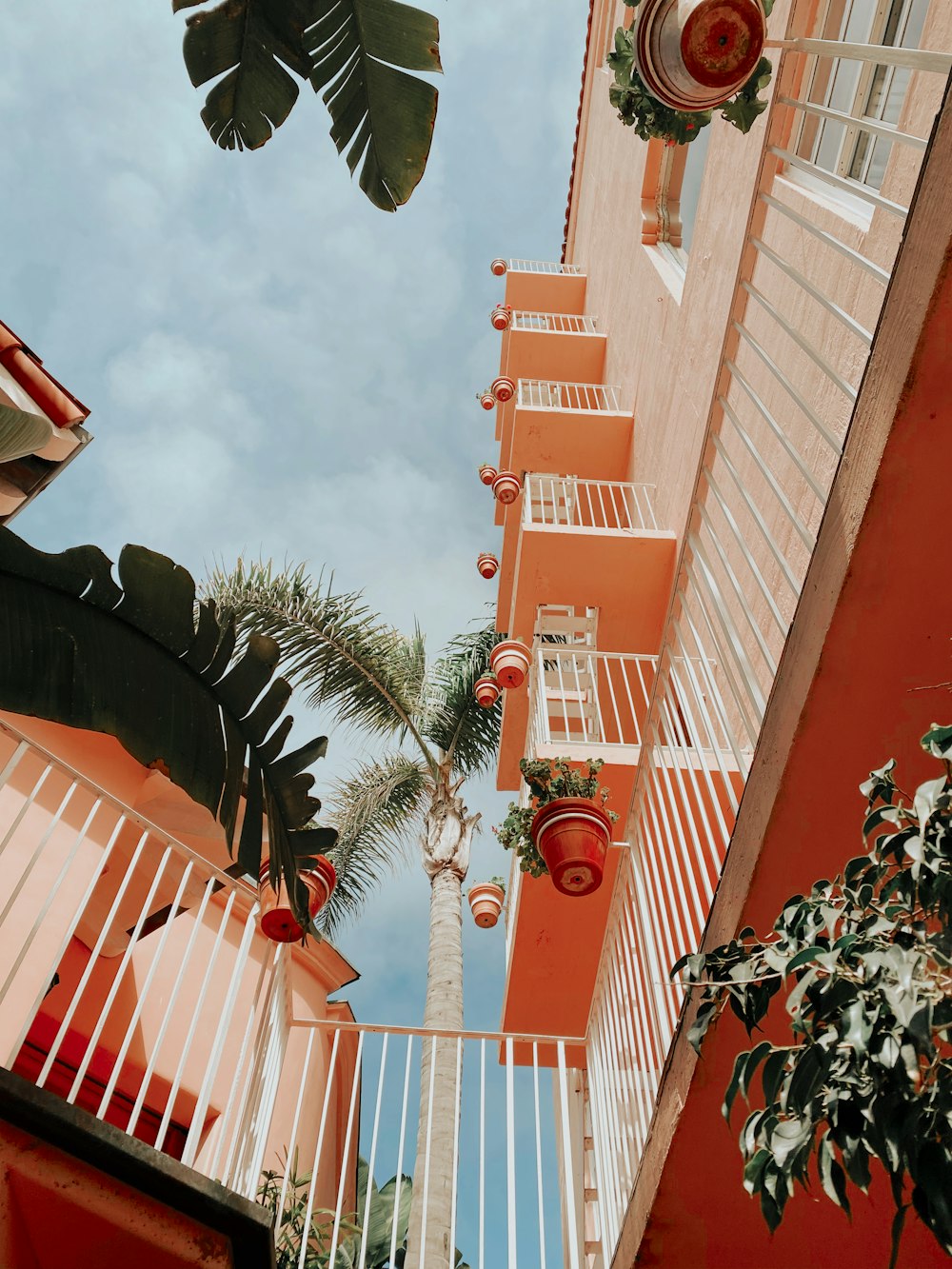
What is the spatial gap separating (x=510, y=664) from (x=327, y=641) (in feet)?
13.8

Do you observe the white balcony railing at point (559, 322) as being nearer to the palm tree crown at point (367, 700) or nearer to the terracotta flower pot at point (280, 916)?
the palm tree crown at point (367, 700)

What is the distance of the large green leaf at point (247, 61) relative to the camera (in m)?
4.09

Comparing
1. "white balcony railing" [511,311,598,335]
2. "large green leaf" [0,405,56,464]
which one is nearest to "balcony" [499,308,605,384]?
"white balcony railing" [511,311,598,335]

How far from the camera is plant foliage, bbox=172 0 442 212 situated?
13.0 ft

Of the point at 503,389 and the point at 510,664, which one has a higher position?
the point at 503,389

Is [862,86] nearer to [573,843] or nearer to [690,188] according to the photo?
[573,843]

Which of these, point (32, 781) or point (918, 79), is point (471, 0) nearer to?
point (918, 79)

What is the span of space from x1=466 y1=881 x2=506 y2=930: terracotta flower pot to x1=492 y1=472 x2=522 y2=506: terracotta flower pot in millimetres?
5126

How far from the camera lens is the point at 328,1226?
766 centimetres


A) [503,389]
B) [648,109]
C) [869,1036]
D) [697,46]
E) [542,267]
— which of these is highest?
[542,267]

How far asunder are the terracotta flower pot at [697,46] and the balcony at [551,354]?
37.0ft

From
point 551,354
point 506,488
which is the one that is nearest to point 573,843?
point 506,488

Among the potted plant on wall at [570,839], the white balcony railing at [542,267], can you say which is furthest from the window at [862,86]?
the white balcony railing at [542,267]

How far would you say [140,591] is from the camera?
11.4ft
